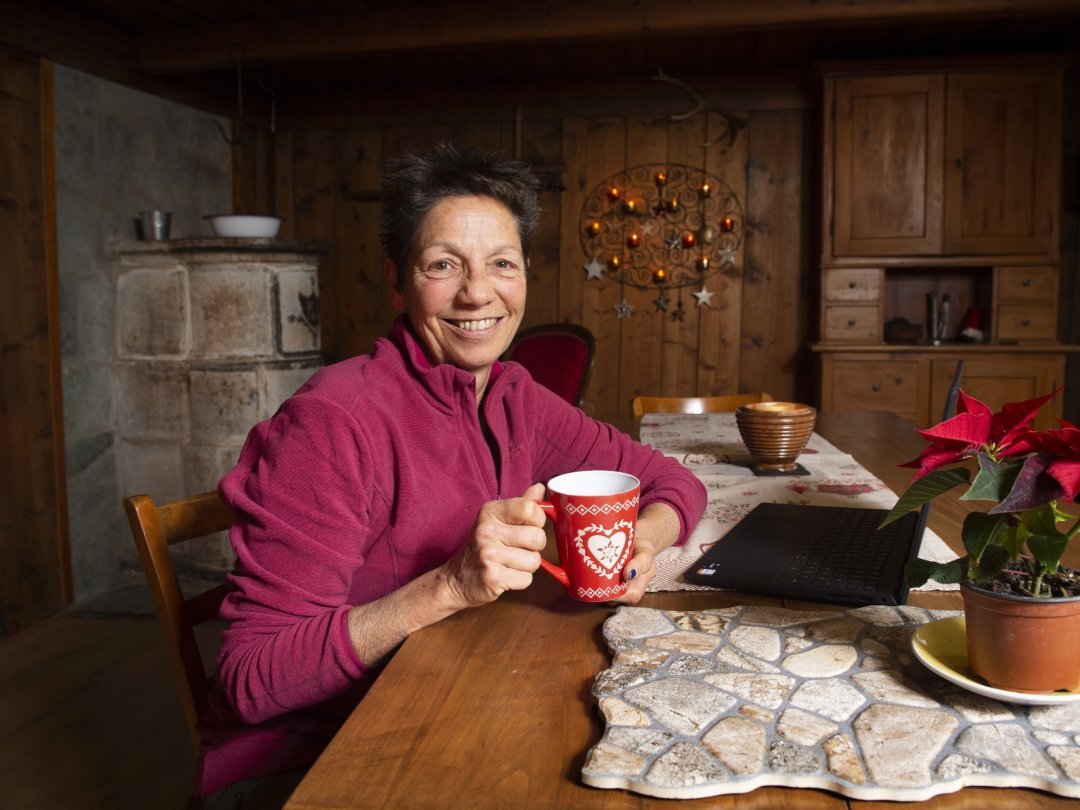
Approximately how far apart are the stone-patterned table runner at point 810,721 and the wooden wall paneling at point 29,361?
2.81 meters

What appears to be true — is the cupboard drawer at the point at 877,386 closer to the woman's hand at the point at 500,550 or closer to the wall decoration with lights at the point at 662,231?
the wall decoration with lights at the point at 662,231

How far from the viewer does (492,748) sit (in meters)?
0.62

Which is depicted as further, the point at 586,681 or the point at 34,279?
the point at 34,279

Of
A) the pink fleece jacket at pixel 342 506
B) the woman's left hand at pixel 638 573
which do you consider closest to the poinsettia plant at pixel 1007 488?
the woman's left hand at pixel 638 573

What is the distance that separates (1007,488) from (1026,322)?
360 cm

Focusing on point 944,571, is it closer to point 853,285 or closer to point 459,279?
point 459,279

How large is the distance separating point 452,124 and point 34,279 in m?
2.17

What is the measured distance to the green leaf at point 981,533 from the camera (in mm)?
638

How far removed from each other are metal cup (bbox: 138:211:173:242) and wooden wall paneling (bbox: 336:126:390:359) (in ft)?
4.07

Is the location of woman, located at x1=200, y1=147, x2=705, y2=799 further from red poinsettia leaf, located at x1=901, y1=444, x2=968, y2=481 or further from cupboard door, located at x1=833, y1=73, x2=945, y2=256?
cupboard door, located at x1=833, y1=73, x2=945, y2=256

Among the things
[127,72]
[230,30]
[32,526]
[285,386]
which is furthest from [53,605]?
[230,30]

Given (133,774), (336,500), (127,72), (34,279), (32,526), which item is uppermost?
(127,72)

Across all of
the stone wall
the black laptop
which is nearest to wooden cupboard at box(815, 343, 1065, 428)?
the black laptop

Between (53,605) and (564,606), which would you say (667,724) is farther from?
(53,605)
